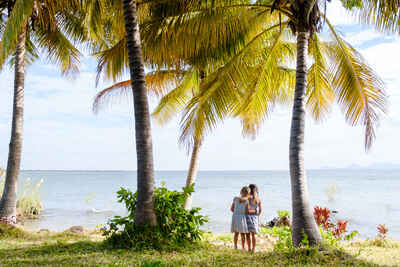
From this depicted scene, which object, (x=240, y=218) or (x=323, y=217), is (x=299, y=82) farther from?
(x=323, y=217)

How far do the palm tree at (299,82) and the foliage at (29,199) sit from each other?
429 inches

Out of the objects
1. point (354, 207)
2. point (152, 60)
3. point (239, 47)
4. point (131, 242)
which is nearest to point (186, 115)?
point (152, 60)

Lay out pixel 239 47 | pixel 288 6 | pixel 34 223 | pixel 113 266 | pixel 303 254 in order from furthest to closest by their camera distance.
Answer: pixel 34 223 → pixel 239 47 → pixel 288 6 → pixel 303 254 → pixel 113 266

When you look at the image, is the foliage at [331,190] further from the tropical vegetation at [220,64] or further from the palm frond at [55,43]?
the palm frond at [55,43]

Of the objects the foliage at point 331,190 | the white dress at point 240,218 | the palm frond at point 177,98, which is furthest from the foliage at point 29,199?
the foliage at point 331,190

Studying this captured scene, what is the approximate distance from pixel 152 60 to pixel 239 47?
2.40 meters

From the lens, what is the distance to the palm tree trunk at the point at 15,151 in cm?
1062

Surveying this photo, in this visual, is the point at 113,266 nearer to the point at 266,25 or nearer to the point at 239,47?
the point at 239,47

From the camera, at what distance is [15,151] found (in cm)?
1086

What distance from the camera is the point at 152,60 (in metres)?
9.20

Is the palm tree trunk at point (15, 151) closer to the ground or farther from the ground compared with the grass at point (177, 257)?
farther from the ground

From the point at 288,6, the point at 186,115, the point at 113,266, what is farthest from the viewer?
the point at 186,115

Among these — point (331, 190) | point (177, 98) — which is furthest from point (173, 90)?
point (331, 190)

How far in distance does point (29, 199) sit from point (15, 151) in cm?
740
